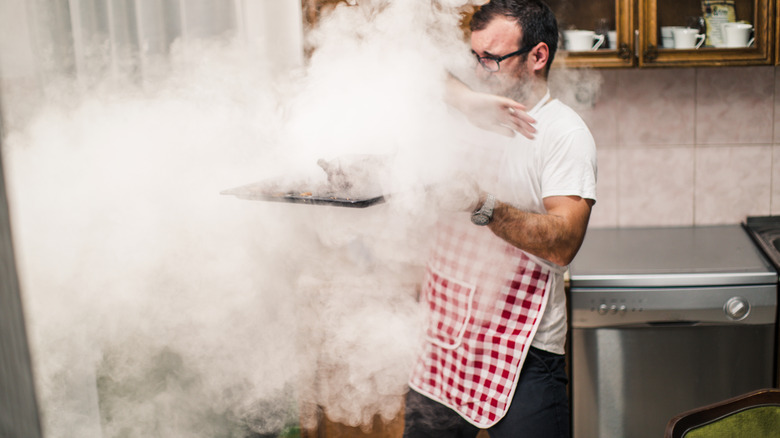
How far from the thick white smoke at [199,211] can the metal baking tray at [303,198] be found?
0.46ft

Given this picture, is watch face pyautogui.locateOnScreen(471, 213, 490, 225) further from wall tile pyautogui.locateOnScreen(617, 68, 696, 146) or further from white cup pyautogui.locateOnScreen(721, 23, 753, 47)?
wall tile pyautogui.locateOnScreen(617, 68, 696, 146)

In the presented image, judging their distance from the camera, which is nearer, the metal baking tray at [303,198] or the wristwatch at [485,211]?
the metal baking tray at [303,198]

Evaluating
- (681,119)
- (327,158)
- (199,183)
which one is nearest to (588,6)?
(681,119)

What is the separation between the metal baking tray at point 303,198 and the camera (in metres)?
0.89

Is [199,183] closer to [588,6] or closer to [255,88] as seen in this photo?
[255,88]

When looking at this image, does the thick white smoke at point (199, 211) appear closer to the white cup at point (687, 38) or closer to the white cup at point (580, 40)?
the white cup at point (580, 40)

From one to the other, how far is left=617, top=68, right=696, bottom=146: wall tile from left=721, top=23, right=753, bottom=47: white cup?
1.24 ft

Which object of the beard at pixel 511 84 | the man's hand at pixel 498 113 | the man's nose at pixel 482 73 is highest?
the man's nose at pixel 482 73

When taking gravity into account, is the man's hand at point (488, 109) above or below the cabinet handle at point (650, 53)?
below

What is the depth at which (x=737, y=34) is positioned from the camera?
2.26 metres

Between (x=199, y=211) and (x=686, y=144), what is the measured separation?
7.59ft

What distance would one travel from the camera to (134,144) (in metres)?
0.97

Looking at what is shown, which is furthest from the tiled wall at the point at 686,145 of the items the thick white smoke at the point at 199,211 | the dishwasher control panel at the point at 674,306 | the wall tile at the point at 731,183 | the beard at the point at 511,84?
the thick white smoke at the point at 199,211

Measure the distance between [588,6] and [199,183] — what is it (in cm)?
180
